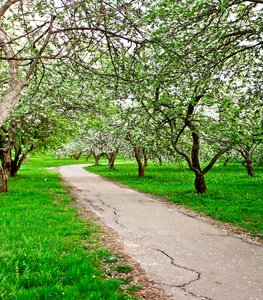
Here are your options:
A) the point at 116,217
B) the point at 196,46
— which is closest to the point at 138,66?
the point at 196,46

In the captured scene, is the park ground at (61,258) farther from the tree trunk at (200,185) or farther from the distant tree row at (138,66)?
the tree trunk at (200,185)

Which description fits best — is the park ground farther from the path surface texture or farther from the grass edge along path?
the path surface texture

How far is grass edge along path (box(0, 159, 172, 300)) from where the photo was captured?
11.1 feet

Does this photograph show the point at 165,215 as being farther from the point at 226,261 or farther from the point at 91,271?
the point at 91,271

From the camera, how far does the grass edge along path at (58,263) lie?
11.1 feet

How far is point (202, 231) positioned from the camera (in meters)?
6.71

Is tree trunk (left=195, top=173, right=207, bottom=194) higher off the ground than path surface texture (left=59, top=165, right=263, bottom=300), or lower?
higher

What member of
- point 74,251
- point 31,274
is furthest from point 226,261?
point 31,274

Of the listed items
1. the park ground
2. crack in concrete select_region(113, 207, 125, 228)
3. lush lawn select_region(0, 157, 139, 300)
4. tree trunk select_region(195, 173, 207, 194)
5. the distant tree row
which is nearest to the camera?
lush lawn select_region(0, 157, 139, 300)

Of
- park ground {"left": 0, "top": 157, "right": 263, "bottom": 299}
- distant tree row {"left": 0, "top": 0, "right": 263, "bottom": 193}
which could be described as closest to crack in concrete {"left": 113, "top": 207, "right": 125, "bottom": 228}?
park ground {"left": 0, "top": 157, "right": 263, "bottom": 299}

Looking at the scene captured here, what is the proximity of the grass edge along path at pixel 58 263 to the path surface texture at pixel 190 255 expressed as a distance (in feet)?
2.21

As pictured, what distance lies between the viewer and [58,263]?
164 inches

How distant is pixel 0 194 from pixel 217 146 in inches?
455

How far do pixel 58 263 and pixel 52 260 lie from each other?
18cm
